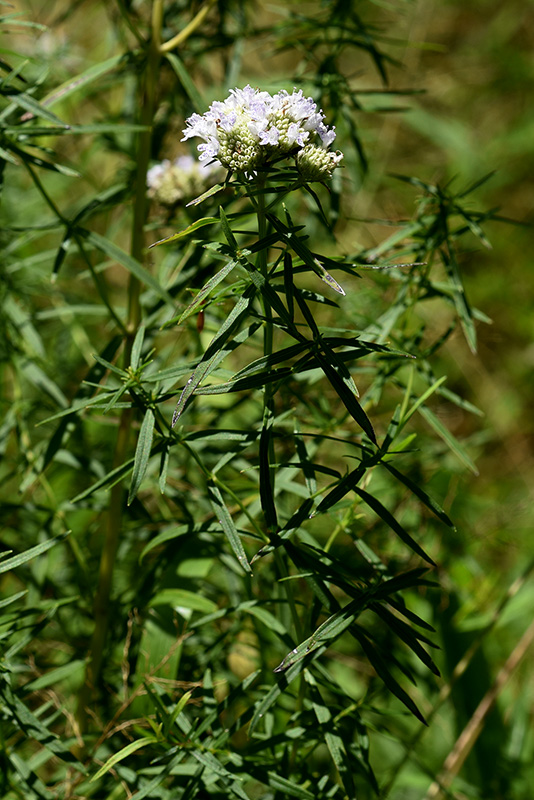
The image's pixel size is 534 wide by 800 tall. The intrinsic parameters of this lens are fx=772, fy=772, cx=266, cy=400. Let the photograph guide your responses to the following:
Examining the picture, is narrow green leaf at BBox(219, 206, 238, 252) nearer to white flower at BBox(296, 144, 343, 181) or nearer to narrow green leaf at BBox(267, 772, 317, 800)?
white flower at BBox(296, 144, 343, 181)

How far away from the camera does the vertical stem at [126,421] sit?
123 cm

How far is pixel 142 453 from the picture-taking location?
0.89 m

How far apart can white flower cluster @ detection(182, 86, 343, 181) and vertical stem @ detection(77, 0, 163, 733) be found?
430 mm

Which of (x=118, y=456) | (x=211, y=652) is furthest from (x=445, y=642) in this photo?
(x=118, y=456)

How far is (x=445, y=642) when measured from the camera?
1.75m

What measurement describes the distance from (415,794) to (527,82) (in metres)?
3.03

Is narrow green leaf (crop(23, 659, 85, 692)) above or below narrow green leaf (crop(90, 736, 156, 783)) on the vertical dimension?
above

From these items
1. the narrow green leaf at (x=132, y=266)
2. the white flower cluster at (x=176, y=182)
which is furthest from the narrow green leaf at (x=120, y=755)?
the white flower cluster at (x=176, y=182)

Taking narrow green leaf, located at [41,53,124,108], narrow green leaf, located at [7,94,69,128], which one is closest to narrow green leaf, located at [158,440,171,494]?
narrow green leaf, located at [7,94,69,128]

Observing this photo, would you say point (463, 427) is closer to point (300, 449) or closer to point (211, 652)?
point (211, 652)

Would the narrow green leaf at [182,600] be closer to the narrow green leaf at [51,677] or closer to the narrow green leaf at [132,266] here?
the narrow green leaf at [51,677]

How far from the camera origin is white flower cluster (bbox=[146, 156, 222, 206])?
4.70ft

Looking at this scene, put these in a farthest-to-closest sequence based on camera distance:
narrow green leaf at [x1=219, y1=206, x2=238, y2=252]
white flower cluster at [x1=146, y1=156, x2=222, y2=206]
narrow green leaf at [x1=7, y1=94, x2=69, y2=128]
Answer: white flower cluster at [x1=146, y1=156, x2=222, y2=206] → narrow green leaf at [x1=7, y1=94, x2=69, y2=128] → narrow green leaf at [x1=219, y1=206, x2=238, y2=252]

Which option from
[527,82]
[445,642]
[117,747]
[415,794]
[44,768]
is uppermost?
[527,82]
